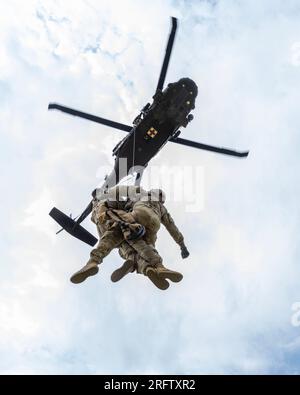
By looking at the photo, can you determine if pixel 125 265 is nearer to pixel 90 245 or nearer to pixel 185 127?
pixel 90 245

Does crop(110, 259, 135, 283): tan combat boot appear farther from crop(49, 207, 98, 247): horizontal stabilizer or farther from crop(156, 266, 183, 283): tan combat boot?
crop(49, 207, 98, 247): horizontal stabilizer

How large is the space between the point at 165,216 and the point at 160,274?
5.38 feet

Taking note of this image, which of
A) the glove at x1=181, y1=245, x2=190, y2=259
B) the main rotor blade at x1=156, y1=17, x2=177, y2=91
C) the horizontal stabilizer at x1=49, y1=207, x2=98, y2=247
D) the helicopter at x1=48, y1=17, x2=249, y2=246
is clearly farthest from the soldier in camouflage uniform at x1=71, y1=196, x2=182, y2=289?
the main rotor blade at x1=156, y1=17, x2=177, y2=91

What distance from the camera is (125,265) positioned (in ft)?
21.2

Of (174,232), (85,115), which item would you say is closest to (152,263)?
(174,232)

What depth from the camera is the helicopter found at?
1130 cm

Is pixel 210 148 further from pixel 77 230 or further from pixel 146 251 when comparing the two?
pixel 146 251

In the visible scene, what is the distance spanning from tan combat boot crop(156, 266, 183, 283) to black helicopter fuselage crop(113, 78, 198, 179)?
600 centimetres

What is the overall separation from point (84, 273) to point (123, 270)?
779 mm

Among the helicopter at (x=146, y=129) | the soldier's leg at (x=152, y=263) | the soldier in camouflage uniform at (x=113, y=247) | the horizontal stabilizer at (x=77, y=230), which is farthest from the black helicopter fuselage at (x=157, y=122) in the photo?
the soldier's leg at (x=152, y=263)

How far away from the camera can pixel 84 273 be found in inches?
231

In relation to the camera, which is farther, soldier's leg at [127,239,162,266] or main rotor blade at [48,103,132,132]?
main rotor blade at [48,103,132,132]

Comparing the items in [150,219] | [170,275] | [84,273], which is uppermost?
[150,219]
